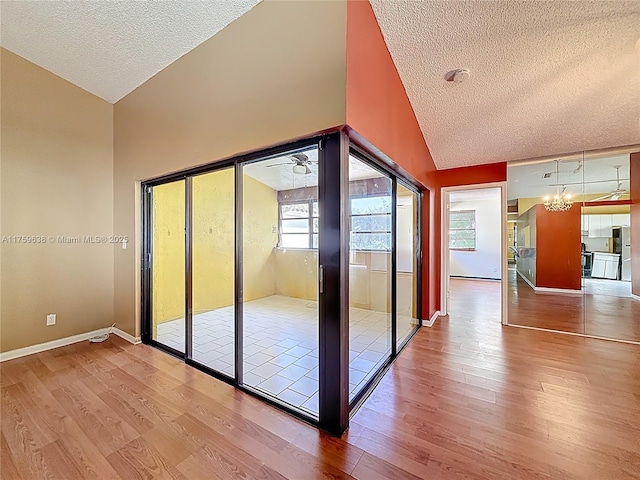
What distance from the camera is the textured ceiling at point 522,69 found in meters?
2.04

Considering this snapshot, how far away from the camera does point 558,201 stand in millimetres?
3955

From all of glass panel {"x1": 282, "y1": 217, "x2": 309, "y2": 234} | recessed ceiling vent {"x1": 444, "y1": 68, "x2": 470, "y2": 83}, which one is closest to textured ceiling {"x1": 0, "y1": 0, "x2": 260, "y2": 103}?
recessed ceiling vent {"x1": 444, "y1": 68, "x2": 470, "y2": 83}

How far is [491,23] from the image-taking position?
2105mm

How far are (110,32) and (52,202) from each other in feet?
6.87

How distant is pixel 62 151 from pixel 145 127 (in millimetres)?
1133

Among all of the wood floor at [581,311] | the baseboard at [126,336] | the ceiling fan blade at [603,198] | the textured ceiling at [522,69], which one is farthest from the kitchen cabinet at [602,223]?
the baseboard at [126,336]

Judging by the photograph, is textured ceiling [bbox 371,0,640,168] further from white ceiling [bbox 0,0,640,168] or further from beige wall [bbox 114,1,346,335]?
beige wall [bbox 114,1,346,335]

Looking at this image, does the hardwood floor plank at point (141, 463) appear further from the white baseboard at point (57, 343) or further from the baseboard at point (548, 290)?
the baseboard at point (548, 290)

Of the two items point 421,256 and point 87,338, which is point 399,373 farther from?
point 87,338

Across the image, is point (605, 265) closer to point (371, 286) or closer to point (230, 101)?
point (371, 286)

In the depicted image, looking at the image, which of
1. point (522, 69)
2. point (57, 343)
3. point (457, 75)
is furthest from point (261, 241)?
point (522, 69)

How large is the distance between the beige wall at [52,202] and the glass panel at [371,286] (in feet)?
11.4

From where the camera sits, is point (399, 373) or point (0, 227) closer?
point (399, 373)

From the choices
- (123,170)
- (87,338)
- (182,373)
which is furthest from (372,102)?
(87,338)
